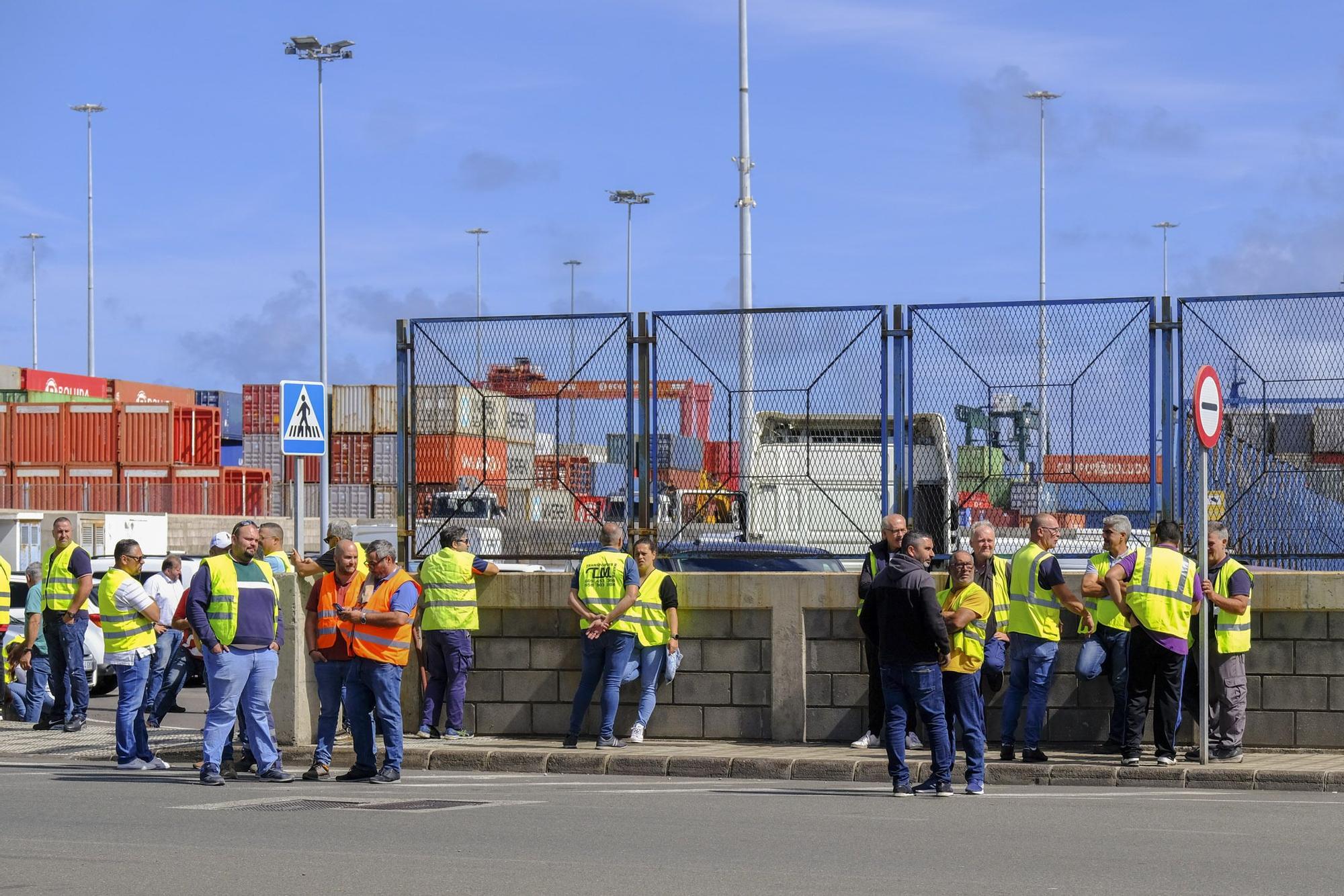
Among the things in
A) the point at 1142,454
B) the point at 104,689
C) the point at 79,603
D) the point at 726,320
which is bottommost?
the point at 104,689

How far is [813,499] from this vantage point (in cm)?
1466

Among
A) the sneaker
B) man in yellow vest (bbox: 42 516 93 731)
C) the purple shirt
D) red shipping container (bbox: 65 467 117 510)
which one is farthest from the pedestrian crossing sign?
red shipping container (bbox: 65 467 117 510)

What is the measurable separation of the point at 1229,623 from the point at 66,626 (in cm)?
1014

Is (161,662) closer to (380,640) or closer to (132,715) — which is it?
(132,715)

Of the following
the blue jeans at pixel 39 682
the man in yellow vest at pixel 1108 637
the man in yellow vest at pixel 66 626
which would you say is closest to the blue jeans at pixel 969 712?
the man in yellow vest at pixel 1108 637

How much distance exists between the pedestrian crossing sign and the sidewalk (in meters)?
2.62

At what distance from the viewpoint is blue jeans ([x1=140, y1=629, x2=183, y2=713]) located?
1577cm

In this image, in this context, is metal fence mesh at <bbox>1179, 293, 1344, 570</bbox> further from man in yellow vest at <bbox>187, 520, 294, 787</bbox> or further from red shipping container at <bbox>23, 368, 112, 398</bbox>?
red shipping container at <bbox>23, 368, 112, 398</bbox>

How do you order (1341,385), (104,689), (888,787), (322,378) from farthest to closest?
(322,378)
(104,689)
(1341,385)
(888,787)

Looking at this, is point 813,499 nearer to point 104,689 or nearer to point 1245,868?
point 1245,868

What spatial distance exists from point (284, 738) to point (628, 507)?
330cm

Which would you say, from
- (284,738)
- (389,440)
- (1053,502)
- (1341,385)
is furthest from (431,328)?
(389,440)

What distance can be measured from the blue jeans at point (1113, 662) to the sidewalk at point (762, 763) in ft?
0.91

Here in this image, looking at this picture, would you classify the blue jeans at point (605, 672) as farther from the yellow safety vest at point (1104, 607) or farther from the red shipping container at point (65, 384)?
the red shipping container at point (65, 384)
